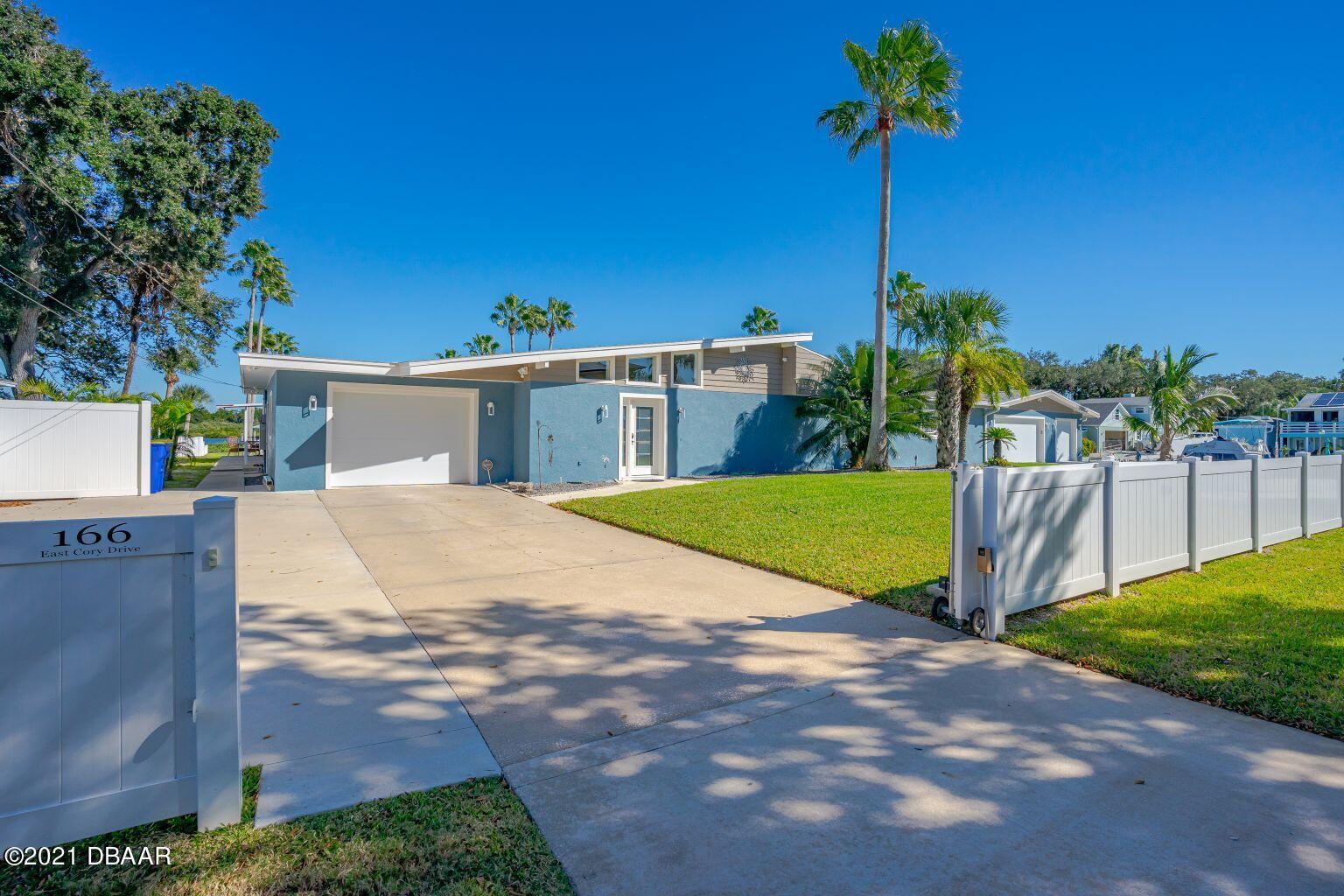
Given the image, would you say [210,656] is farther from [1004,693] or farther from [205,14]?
[205,14]

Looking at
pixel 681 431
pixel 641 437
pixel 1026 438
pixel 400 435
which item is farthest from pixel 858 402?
pixel 1026 438

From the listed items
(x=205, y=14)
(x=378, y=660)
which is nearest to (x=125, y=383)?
(x=205, y=14)

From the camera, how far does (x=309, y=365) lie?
1301cm

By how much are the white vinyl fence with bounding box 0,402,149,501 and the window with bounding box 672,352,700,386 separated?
11.5 metres

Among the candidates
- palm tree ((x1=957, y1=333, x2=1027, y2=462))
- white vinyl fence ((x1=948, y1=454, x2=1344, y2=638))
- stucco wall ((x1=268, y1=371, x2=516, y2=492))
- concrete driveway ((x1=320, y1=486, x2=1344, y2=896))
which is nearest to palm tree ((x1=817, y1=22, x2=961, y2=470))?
palm tree ((x1=957, y1=333, x2=1027, y2=462))

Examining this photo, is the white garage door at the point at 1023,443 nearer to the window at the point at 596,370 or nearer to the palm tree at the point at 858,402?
the palm tree at the point at 858,402

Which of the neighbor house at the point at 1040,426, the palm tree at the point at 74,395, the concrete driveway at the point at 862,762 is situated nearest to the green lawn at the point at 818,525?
the concrete driveway at the point at 862,762

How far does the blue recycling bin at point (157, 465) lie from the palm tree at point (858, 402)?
15.6m

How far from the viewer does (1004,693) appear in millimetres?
3670

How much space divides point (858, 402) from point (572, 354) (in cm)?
837

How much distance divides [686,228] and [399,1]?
12.0 meters

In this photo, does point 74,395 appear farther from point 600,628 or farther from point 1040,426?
point 1040,426

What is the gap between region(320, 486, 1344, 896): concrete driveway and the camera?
2166 mm

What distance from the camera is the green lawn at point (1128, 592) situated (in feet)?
12.4
